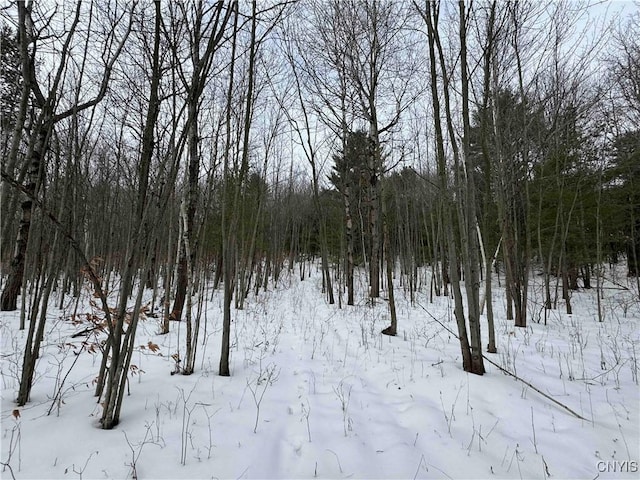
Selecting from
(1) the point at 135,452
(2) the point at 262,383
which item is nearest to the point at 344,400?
(2) the point at 262,383

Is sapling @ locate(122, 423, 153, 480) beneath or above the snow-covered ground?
above

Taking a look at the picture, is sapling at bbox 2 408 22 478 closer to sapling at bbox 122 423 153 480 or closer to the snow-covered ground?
the snow-covered ground

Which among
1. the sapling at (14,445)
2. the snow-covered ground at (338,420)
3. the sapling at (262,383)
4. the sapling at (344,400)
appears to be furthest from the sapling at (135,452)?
the sapling at (344,400)

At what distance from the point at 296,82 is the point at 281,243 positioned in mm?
11391

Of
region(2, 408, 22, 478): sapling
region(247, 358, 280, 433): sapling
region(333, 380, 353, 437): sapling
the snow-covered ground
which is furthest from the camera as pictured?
region(247, 358, 280, 433): sapling

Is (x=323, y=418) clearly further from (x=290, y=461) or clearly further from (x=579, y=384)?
(x=579, y=384)

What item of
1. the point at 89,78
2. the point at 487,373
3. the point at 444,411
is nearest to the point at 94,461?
the point at 444,411

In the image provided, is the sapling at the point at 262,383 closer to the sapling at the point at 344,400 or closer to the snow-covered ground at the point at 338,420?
the snow-covered ground at the point at 338,420

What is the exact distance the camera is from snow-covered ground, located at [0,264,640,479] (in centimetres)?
177

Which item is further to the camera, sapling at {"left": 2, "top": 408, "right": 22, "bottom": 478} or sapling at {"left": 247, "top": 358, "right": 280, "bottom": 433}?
sapling at {"left": 247, "top": 358, "right": 280, "bottom": 433}

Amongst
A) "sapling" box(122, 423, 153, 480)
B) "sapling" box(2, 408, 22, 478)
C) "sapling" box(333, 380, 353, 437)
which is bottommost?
"sapling" box(333, 380, 353, 437)

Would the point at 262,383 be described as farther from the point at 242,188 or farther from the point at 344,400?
the point at 242,188

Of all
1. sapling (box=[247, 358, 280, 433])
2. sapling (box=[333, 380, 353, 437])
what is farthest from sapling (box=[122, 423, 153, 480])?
sapling (box=[333, 380, 353, 437])

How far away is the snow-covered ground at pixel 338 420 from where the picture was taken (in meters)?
1.77
